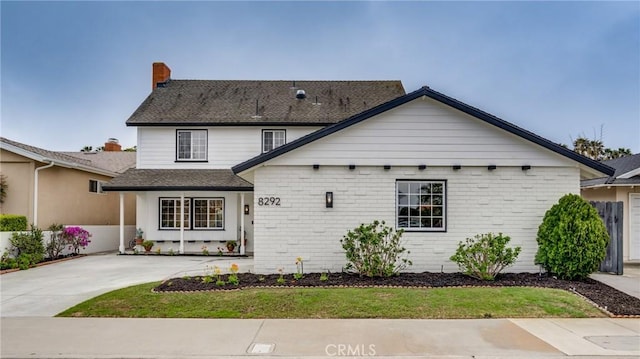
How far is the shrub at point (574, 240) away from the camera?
9.14 m

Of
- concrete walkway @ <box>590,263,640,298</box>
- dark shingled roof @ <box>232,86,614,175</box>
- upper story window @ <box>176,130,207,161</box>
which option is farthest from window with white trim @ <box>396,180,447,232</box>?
upper story window @ <box>176,130,207,161</box>

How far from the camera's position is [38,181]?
15555mm

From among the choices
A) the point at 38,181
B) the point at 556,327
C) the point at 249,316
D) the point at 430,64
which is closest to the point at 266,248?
the point at 249,316

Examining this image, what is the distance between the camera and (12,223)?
1348cm

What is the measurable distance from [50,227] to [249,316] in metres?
11.5

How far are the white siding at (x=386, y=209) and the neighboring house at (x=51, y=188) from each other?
10308 mm

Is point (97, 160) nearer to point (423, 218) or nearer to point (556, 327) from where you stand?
point (423, 218)

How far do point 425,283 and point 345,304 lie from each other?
2423 millimetres

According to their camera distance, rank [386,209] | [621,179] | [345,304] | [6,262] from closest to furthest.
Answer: [345,304], [386,209], [6,262], [621,179]

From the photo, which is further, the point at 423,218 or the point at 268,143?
the point at 268,143

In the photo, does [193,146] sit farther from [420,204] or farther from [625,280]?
[625,280]

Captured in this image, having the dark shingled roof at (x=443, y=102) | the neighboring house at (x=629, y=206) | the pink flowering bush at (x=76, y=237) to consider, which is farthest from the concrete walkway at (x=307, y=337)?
the pink flowering bush at (x=76, y=237)
